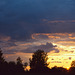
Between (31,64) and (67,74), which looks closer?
(67,74)

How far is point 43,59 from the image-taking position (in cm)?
9794

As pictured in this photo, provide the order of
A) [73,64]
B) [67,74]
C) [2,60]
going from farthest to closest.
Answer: [73,64] < [2,60] < [67,74]

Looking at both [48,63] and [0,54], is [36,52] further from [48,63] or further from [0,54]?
[0,54]

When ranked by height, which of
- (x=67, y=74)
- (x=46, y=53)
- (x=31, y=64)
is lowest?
(x=67, y=74)

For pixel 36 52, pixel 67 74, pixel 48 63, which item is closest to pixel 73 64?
pixel 48 63

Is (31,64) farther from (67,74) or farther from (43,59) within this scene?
(67,74)

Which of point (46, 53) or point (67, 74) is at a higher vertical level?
point (46, 53)

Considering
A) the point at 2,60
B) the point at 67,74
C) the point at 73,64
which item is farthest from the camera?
the point at 73,64

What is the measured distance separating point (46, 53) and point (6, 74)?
Answer: 72923mm

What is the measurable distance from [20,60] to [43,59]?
2792 centimetres

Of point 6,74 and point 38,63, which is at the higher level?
point 38,63

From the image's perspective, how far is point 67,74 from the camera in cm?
2598

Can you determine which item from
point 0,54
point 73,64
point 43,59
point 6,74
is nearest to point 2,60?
point 0,54

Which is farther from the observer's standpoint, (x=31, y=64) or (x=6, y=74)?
(x=31, y=64)
